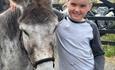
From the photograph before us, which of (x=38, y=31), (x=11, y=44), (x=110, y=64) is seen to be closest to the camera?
(x=38, y=31)

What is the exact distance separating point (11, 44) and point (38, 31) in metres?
0.56

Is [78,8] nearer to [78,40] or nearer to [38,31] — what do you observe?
[78,40]

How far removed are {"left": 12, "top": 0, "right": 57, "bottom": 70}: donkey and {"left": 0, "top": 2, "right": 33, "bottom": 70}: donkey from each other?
0.92 feet

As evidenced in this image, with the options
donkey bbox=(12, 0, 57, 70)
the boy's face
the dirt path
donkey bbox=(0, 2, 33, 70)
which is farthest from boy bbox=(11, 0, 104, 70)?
the dirt path

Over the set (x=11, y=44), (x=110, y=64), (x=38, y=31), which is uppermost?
(x=38, y=31)

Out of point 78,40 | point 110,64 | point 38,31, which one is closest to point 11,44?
point 38,31

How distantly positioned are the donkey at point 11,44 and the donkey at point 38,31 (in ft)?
0.92

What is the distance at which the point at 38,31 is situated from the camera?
3594 mm

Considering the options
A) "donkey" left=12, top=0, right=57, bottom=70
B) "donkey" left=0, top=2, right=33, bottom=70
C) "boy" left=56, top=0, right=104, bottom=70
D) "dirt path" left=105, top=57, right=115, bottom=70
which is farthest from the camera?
"dirt path" left=105, top=57, right=115, bottom=70

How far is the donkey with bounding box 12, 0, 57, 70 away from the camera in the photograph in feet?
11.6

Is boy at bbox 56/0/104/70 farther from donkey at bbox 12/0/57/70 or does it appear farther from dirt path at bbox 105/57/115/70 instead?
dirt path at bbox 105/57/115/70

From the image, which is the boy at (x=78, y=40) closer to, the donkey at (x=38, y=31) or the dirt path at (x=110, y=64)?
the donkey at (x=38, y=31)

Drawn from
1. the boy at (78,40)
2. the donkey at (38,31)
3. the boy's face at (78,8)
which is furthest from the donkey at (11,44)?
the boy's face at (78,8)

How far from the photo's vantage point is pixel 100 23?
34.9 ft
